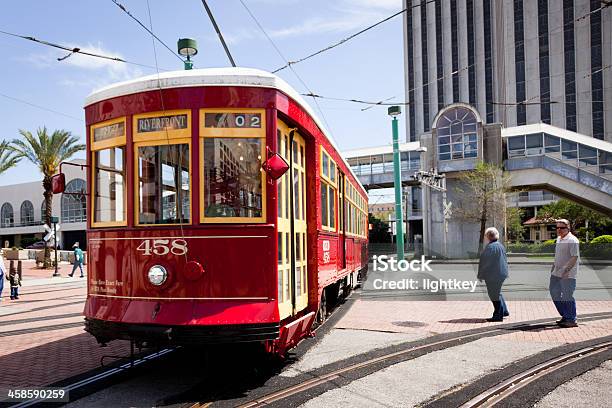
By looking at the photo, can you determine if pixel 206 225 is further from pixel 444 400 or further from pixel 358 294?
pixel 358 294

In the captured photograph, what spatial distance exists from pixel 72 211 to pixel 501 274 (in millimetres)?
57463

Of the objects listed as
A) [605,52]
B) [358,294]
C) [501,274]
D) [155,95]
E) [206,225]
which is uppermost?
[605,52]

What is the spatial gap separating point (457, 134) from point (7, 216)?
56.5 meters

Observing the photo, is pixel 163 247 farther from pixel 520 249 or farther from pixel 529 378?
pixel 520 249

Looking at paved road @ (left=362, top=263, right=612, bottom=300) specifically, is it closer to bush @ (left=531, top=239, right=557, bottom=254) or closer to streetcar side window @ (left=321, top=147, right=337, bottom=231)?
streetcar side window @ (left=321, top=147, right=337, bottom=231)

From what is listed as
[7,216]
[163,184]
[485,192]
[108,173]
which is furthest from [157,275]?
[7,216]

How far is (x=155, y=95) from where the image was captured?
554 centimetres

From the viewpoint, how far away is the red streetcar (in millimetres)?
5234

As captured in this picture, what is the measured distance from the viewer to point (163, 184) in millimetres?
5477

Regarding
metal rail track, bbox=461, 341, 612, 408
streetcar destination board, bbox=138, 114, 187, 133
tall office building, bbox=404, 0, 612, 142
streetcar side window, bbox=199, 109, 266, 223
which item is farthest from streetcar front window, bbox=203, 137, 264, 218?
tall office building, bbox=404, 0, 612, 142

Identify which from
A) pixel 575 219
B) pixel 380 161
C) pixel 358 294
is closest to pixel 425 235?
pixel 380 161

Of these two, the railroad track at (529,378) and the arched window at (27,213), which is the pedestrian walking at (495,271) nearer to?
the railroad track at (529,378)

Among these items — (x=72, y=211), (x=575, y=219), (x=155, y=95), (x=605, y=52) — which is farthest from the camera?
(x=72, y=211)

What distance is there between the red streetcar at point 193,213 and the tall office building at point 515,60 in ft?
162
